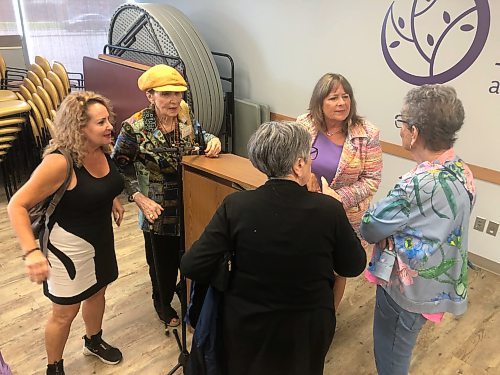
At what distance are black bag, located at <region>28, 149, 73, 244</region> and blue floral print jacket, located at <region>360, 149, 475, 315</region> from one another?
41.9 inches

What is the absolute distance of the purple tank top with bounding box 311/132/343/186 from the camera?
6.29ft

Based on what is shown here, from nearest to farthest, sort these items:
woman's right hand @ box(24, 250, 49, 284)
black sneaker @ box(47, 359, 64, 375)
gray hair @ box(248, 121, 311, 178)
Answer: gray hair @ box(248, 121, 311, 178)
woman's right hand @ box(24, 250, 49, 284)
black sneaker @ box(47, 359, 64, 375)

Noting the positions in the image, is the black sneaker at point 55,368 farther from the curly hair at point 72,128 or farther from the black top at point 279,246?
the black top at point 279,246

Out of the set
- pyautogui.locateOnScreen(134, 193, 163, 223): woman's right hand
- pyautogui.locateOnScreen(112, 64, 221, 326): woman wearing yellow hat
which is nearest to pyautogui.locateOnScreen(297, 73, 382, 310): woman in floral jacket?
pyautogui.locateOnScreen(112, 64, 221, 326): woman wearing yellow hat

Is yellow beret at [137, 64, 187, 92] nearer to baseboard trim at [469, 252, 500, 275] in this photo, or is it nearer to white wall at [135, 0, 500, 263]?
white wall at [135, 0, 500, 263]

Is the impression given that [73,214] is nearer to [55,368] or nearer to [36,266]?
[36,266]

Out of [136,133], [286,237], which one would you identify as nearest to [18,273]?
[136,133]

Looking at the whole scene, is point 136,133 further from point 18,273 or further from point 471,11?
point 471,11

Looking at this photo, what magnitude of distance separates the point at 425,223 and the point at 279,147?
1.87 ft

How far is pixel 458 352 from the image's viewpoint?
2.30 metres

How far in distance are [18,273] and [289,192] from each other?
2420 millimetres

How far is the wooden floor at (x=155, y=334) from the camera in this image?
2178 millimetres

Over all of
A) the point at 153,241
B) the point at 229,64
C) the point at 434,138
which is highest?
the point at 434,138

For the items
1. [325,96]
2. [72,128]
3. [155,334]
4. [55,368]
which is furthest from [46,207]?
[325,96]
